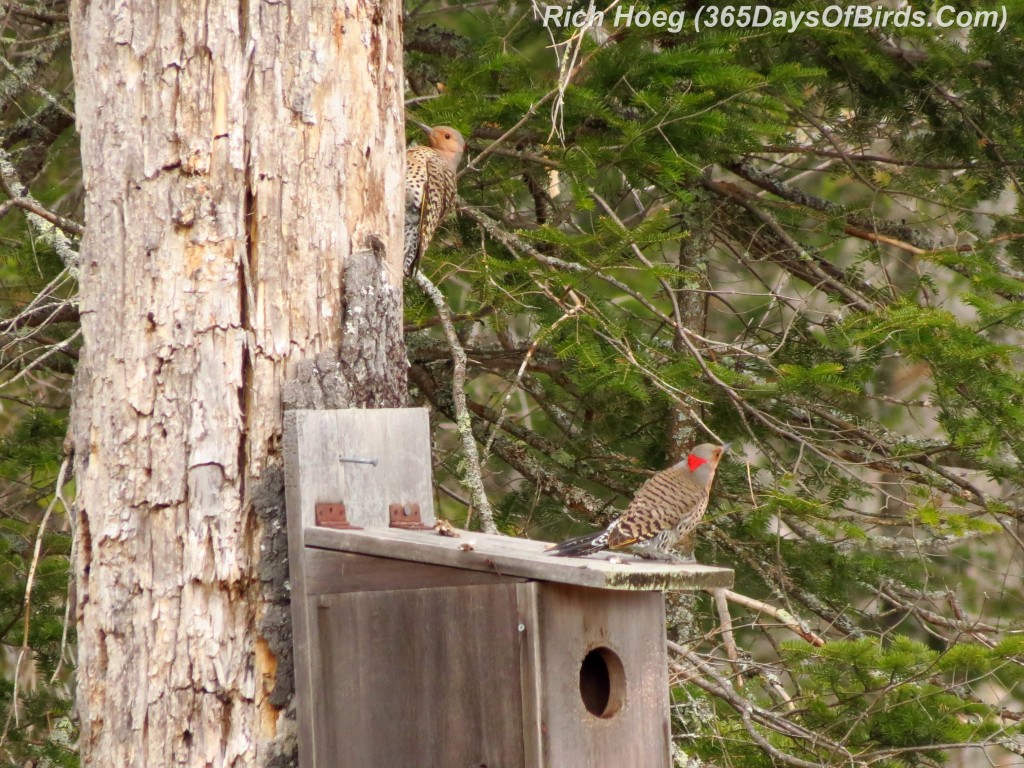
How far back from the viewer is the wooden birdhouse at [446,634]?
2020 millimetres

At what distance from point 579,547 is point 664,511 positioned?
872mm

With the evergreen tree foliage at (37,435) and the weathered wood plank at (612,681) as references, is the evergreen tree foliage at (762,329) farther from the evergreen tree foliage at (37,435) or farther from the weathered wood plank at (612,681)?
the evergreen tree foliage at (37,435)

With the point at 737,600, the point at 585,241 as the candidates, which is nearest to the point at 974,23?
the point at 585,241

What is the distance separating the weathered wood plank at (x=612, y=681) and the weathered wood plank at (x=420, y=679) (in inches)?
2.4

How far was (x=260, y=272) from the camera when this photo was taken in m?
2.42

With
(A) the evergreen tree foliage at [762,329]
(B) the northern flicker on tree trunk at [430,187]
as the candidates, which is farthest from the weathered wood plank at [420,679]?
(B) the northern flicker on tree trunk at [430,187]

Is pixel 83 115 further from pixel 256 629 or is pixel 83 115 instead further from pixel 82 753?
pixel 82 753

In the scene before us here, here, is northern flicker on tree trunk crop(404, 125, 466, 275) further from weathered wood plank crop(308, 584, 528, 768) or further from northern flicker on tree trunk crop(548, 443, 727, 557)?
weathered wood plank crop(308, 584, 528, 768)

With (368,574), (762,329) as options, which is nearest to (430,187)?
(762,329)

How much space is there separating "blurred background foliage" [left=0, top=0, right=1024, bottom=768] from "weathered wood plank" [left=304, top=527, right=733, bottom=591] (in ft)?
2.71

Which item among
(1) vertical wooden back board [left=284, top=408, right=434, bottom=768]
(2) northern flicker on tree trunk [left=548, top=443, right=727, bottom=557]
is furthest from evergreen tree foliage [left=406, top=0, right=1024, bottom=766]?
(1) vertical wooden back board [left=284, top=408, right=434, bottom=768]

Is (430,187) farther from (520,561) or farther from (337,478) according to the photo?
(520,561)

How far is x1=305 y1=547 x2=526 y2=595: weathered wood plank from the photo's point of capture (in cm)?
214

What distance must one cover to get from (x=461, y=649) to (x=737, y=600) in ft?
6.67
